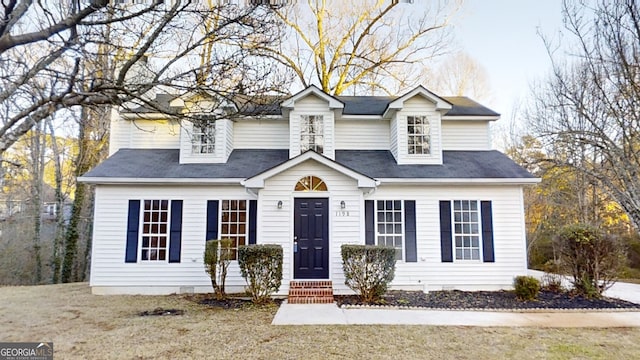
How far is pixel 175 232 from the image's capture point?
31.2ft

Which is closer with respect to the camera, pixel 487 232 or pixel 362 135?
pixel 487 232

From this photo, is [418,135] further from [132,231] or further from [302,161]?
[132,231]

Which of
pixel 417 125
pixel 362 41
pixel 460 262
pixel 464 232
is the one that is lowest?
pixel 460 262

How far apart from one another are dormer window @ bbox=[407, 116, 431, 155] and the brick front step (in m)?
4.85

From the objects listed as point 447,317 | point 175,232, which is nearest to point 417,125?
point 447,317

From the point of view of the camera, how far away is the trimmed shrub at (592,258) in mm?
8633

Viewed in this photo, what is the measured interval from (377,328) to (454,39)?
55.0 ft

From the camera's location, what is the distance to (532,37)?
397 inches

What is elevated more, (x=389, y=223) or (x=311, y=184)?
(x=311, y=184)

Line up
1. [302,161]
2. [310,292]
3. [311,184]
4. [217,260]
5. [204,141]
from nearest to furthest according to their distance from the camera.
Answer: [310,292] < [217,260] < [302,161] < [311,184] < [204,141]

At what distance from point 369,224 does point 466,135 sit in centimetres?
474

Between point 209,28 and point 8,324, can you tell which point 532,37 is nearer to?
point 209,28

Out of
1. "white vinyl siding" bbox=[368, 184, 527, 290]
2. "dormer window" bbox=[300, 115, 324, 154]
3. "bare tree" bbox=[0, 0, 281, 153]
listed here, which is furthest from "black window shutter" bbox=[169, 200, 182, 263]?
"white vinyl siding" bbox=[368, 184, 527, 290]

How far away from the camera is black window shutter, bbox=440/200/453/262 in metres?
9.70
